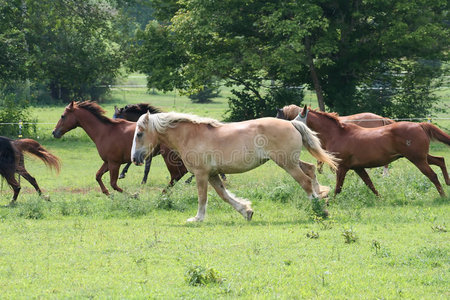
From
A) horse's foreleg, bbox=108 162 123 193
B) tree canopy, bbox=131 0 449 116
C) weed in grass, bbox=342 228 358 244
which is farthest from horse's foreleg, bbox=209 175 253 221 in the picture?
tree canopy, bbox=131 0 449 116

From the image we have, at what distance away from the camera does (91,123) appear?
1400 cm

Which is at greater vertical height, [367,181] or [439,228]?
[439,228]

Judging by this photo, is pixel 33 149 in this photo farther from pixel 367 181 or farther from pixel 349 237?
pixel 349 237

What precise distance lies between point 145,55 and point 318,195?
18214 millimetres

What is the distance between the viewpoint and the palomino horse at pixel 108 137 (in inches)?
537

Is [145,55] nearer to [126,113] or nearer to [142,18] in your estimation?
[126,113]

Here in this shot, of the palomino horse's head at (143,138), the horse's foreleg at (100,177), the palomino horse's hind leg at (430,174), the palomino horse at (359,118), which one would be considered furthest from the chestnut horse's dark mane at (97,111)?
the palomino horse's hind leg at (430,174)

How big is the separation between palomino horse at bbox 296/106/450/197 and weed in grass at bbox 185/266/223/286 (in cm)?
A: 586

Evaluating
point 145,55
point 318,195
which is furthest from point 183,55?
point 318,195

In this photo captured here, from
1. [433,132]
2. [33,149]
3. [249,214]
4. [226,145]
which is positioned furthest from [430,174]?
[33,149]

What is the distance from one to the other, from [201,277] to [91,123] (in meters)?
8.13

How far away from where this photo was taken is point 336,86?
2683 cm

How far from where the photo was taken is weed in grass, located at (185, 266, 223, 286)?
6.54 m

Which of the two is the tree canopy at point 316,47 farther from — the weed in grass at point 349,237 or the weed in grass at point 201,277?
the weed in grass at point 201,277
